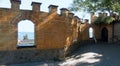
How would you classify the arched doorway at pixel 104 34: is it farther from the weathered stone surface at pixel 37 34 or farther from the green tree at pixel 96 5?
the weathered stone surface at pixel 37 34

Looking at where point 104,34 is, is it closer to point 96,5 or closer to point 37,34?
point 96,5

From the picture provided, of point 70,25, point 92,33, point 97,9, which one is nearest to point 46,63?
point 70,25

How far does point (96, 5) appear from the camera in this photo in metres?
14.1

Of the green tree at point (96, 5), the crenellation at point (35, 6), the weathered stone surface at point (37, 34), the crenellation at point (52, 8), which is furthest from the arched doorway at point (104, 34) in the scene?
the crenellation at point (35, 6)

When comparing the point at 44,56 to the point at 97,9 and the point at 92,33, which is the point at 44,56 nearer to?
the point at 97,9

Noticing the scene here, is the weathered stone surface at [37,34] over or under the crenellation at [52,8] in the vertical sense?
under

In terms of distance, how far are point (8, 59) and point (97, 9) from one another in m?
8.50

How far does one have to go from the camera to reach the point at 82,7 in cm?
1536

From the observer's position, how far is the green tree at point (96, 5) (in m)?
13.1

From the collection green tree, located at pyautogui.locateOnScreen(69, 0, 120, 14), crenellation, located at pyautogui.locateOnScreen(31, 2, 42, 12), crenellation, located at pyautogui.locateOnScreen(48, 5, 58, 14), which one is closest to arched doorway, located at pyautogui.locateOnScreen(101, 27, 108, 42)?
green tree, located at pyautogui.locateOnScreen(69, 0, 120, 14)

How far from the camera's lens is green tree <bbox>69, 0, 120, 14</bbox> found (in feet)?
42.9

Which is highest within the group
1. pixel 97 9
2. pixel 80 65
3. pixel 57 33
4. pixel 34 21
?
pixel 97 9

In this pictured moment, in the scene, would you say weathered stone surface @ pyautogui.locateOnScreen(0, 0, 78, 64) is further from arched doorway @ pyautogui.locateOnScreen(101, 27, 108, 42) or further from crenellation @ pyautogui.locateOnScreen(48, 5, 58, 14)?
arched doorway @ pyautogui.locateOnScreen(101, 27, 108, 42)

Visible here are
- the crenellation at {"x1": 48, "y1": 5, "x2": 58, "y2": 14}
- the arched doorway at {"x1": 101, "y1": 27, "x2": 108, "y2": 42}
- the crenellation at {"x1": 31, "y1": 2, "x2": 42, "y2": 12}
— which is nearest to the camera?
the crenellation at {"x1": 31, "y1": 2, "x2": 42, "y2": 12}
